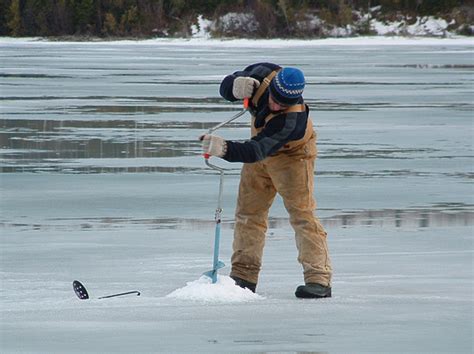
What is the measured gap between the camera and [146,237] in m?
8.86

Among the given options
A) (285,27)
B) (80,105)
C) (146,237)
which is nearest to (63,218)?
(146,237)

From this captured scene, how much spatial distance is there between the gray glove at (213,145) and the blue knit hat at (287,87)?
1.23 ft

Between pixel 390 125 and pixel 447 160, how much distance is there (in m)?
4.52

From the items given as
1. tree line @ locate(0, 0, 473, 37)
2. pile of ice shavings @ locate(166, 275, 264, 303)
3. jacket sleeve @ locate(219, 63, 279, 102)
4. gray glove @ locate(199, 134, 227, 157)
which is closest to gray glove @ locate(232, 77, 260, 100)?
jacket sleeve @ locate(219, 63, 279, 102)

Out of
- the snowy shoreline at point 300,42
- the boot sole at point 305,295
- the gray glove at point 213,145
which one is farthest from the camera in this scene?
the snowy shoreline at point 300,42

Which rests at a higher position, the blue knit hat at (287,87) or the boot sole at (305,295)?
the blue knit hat at (287,87)

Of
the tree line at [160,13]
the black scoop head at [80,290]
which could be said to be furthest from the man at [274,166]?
the tree line at [160,13]

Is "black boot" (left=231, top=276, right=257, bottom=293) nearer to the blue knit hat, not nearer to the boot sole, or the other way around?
the boot sole

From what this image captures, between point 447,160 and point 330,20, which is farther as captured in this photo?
point 330,20

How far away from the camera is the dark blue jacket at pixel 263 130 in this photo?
6469 millimetres

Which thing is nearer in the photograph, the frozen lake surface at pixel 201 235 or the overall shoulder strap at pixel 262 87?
the frozen lake surface at pixel 201 235

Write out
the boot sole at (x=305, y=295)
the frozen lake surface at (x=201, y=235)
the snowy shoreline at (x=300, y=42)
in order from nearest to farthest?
the frozen lake surface at (x=201, y=235) < the boot sole at (x=305, y=295) < the snowy shoreline at (x=300, y=42)

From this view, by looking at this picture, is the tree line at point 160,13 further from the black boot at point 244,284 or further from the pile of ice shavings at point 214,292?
the pile of ice shavings at point 214,292

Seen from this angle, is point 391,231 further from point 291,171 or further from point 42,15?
point 42,15
